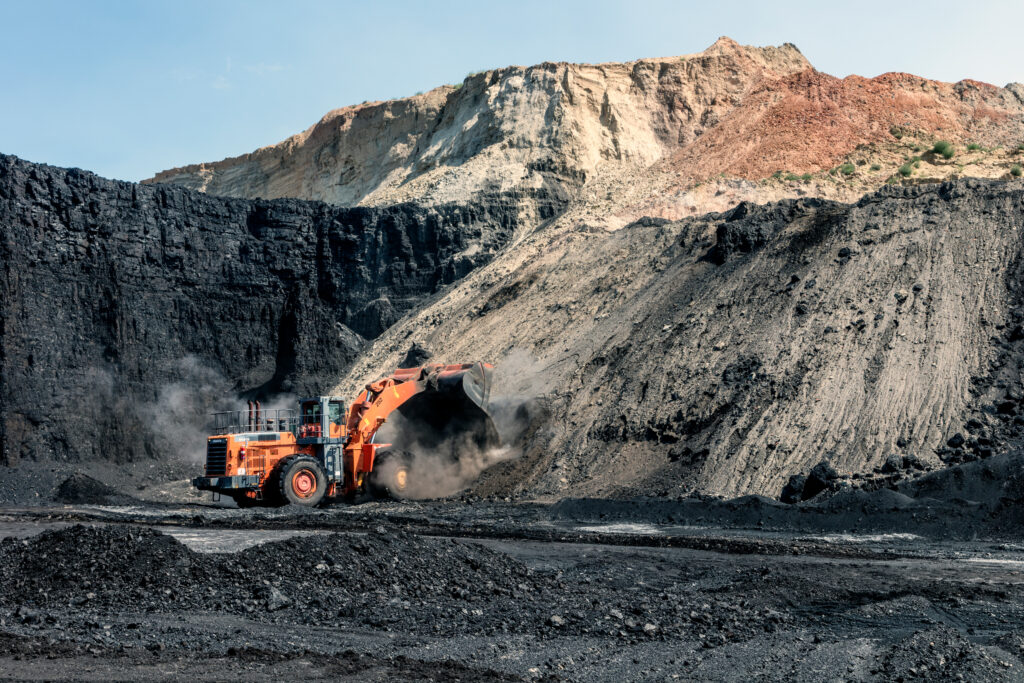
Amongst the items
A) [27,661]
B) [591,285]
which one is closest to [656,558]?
[27,661]

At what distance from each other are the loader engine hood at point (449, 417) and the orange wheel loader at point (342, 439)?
0.07 feet

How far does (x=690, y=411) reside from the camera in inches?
815

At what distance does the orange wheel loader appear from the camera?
762 inches

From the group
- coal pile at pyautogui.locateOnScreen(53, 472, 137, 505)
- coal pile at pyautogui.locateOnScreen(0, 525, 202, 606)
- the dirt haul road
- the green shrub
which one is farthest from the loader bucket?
the green shrub

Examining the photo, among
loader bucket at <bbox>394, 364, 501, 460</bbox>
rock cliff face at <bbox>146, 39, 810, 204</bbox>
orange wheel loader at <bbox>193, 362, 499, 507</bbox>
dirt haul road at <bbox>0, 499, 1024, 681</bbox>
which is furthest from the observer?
rock cliff face at <bbox>146, 39, 810, 204</bbox>

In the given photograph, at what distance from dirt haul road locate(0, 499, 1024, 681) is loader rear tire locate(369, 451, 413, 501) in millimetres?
7076

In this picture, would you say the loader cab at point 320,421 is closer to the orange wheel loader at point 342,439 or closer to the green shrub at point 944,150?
the orange wheel loader at point 342,439

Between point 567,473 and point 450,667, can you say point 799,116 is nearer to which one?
point 567,473

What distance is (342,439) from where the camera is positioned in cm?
2025

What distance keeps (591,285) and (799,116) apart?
14997mm

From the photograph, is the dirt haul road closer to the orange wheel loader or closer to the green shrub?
the orange wheel loader

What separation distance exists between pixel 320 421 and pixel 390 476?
1993 millimetres

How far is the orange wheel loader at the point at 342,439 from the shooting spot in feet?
63.5

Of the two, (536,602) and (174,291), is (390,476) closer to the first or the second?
(536,602)
